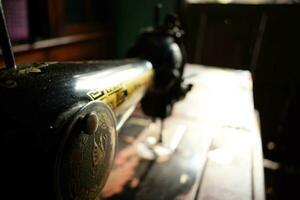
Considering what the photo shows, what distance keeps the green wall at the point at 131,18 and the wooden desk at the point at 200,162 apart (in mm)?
1767

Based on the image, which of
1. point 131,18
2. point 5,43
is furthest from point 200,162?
point 131,18

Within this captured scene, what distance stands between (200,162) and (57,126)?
0.60 meters

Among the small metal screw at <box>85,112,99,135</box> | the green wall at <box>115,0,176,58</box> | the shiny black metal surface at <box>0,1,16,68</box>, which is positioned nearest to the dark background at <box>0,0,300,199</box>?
the green wall at <box>115,0,176,58</box>

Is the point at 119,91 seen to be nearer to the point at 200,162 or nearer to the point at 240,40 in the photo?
the point at 200,162

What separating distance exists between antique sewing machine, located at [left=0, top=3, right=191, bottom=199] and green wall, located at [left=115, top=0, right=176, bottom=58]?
2.31 metres

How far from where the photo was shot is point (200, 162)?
0.98m

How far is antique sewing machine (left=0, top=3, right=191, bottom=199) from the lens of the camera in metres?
0.48

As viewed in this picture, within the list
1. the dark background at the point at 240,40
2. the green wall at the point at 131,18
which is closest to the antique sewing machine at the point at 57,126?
the dark background at the point at 240,40

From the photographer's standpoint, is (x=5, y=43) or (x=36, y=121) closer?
(x=36, y=121)

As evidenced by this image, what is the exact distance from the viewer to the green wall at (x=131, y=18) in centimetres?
301

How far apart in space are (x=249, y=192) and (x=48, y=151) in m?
0.59

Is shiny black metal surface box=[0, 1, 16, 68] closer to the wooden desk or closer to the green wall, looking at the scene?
the wooden desk

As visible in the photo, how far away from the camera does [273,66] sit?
9.23 ft

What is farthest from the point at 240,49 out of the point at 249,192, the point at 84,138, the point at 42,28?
the point at 84,138
